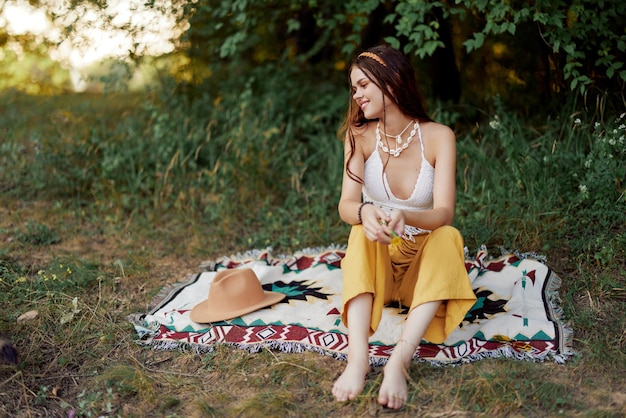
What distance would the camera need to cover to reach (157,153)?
491 centimetres

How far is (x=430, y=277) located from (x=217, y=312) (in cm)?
116

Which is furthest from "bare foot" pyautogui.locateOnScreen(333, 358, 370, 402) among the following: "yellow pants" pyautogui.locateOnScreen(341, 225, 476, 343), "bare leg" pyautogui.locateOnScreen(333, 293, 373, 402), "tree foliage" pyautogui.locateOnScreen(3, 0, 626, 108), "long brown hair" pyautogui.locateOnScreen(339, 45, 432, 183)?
"tree foliage" pyautogui.locateOnScreen(3, 0, 626, 108)

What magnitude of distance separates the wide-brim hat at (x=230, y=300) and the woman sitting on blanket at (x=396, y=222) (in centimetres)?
68

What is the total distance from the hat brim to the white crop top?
0.74 metres

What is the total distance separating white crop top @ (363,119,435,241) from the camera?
Result: 2.88m

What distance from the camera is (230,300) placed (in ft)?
10.2

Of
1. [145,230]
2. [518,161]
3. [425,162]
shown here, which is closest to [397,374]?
[425,162]

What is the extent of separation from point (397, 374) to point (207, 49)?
4066 millimetres

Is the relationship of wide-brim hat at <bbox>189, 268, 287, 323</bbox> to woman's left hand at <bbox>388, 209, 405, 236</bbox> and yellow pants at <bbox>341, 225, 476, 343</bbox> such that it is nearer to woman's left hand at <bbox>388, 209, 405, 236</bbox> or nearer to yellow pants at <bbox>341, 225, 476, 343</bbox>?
yellow pants at <bbox>341, 225, 476, 343</bbox>

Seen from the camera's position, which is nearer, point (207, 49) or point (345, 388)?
point (345, 388)

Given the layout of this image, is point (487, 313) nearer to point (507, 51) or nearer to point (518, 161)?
point (518, 161)

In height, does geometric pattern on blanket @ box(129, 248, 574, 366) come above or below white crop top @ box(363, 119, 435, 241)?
below

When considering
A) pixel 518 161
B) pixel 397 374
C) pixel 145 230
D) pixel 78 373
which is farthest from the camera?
pixel 145 230

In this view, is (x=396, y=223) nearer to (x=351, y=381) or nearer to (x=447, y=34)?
(x=351, y=381)
